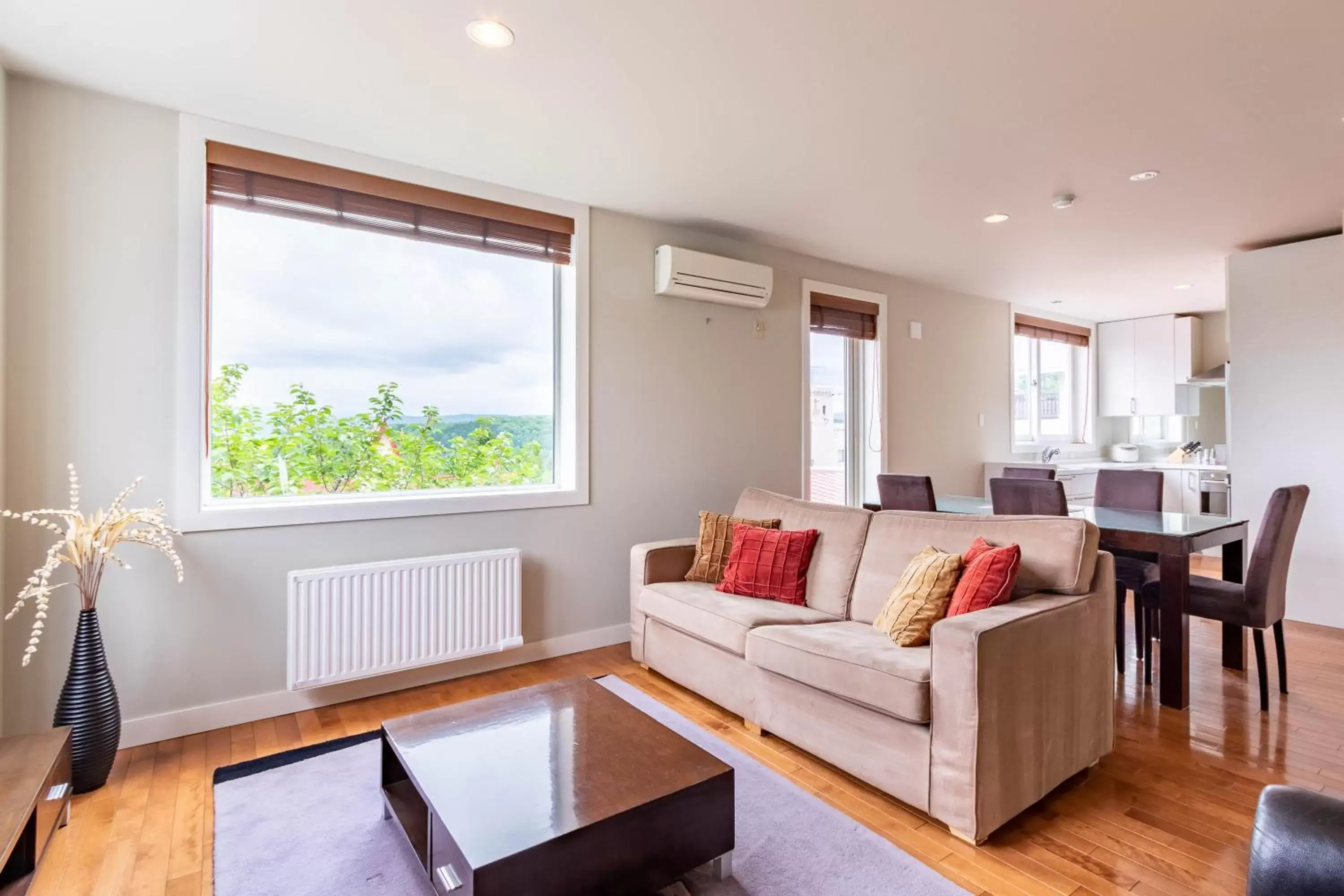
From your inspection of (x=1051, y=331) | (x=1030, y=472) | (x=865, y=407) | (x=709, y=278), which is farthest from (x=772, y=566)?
(x=1051, y=331)

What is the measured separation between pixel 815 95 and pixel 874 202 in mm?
1300

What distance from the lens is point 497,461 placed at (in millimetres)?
3662

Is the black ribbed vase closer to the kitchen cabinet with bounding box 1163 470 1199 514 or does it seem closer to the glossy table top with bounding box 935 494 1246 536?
the glossy table top with bounding box 935 494 1246 536

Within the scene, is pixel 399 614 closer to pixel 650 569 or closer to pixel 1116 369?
pixel 650 569

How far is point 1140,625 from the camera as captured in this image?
11.0 feet

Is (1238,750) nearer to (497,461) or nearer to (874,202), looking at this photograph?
(874,202)

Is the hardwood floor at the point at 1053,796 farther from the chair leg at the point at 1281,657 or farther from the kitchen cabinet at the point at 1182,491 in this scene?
the kitchen cabinet at the point at 1182,491

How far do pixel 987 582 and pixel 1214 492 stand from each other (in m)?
5.40

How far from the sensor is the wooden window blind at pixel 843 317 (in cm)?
491

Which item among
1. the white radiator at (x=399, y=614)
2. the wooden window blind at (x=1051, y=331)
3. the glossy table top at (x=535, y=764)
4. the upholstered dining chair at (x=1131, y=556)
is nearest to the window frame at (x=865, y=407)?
the upholstered dining chair at (x=1131, y=556)

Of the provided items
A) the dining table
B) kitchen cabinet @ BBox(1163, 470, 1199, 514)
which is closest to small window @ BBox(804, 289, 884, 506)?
the dining table

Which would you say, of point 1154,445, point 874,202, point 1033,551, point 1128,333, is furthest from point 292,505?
point 1154,445

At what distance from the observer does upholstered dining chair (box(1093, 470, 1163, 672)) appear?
332 cm

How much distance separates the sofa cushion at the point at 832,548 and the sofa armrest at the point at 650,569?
21.2 inches
